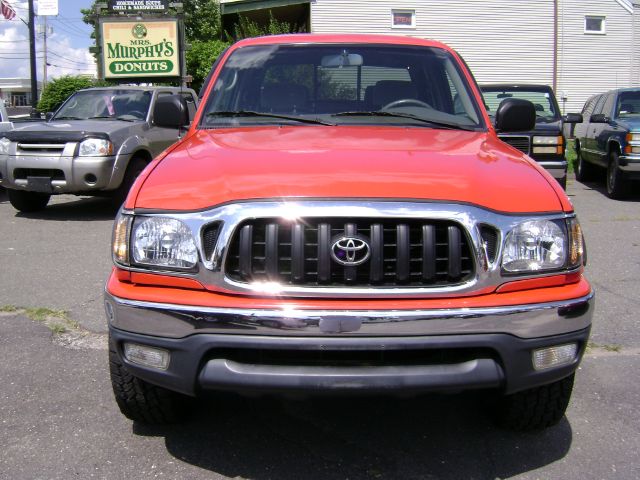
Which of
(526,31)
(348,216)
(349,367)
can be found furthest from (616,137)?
(526,31)

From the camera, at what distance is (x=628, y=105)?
1120 centimetres

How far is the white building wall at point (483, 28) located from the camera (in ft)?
76.7

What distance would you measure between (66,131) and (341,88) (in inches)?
236

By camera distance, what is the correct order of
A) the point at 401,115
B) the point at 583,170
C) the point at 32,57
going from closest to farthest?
the point at 401,115
the point at 583,170
the point at 32,57

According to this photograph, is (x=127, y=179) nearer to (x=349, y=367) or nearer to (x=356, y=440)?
(x=356, y=440)

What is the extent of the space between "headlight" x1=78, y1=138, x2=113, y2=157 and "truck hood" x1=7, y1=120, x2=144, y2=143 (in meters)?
0.07

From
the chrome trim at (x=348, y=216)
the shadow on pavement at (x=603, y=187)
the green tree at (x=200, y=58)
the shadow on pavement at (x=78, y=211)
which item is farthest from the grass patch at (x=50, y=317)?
the green tree at (x=200, y=58)

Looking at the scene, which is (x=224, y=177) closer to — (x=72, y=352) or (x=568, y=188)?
(x=72, y=352)

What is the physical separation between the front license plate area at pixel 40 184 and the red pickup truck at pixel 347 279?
6.57 meters

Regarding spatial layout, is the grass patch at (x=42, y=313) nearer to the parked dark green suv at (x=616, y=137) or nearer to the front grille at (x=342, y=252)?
the front grille at (x=342, y=252)

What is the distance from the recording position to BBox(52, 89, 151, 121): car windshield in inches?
393

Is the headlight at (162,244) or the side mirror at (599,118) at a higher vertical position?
the side mirror at (599,118)

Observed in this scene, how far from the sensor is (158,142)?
393 inches

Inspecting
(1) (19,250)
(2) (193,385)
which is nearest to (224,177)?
(2) (193,385)
